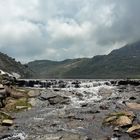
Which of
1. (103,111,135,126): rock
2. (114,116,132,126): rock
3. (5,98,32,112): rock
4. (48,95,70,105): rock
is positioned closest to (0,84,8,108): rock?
(5,98,32,112): rock

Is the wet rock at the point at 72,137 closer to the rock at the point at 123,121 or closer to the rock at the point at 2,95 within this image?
the rock at the point at 123,121

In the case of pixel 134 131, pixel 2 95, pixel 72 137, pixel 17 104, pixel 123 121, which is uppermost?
pixel 2 95

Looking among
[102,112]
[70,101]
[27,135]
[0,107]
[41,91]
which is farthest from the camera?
[41,91]

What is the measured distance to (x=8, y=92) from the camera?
5778 cm

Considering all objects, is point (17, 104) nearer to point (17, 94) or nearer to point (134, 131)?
point (17, 94)

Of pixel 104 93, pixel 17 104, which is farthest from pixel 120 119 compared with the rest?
pixel 104 93

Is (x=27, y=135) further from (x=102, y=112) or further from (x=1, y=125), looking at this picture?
(x=102, y=112)

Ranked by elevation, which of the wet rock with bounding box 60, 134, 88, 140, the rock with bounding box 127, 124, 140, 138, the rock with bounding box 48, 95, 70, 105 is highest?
the rock with bounding box 48, 95, 70, 105

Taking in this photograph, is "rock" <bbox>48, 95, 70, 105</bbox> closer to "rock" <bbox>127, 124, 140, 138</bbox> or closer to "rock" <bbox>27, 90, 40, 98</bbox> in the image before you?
"rock" <bbox>27, 90, 40, 98</bbox>

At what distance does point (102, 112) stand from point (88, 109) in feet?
10.6

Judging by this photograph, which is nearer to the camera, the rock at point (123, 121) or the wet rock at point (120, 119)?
the rock at point (123, 121)

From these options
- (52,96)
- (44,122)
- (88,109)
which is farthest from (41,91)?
(44,122)

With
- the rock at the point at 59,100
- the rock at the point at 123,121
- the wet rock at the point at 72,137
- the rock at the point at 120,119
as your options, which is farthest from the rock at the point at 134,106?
the wet rock at the point at 72,137

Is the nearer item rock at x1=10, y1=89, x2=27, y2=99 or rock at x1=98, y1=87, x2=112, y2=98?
rock at x1=10, y1=89, x2=27, y2=99
